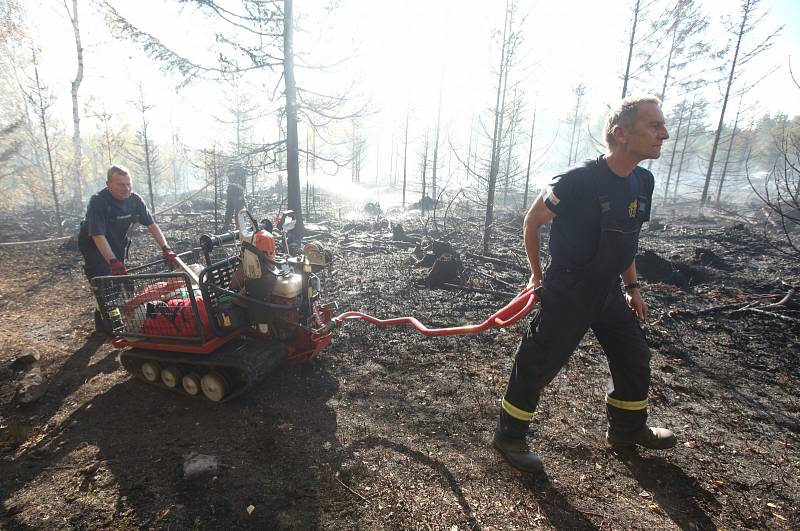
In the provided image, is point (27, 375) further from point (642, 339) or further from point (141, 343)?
point (642, 339)

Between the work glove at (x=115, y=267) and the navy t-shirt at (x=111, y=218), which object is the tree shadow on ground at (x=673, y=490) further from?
the navy t-shirt at (x=111, y=218)

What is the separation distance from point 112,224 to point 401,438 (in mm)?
4743

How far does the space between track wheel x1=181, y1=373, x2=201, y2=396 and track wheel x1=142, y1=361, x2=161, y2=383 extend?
428 millimetres

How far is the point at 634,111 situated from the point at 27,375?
649cm

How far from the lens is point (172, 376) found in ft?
12.3

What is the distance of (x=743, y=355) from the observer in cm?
461

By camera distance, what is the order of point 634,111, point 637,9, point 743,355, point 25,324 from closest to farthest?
point 634,111
point 743,355
point 25,324
point 637,9

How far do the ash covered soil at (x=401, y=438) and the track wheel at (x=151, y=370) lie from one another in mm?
166

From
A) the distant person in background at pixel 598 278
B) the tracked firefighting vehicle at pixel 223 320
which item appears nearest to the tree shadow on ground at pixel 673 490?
the distant person in background at pixel 598 278

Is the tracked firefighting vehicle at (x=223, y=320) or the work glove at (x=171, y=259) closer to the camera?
the tracked firefighting vehicle at (x=223, y=320)

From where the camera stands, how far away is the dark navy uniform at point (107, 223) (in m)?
4.56

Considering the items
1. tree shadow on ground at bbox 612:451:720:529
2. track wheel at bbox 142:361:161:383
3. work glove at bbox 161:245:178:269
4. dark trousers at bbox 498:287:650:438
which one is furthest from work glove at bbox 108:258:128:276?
tree shadow on ground at bbox 612:451:720:529

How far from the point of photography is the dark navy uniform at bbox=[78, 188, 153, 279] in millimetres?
4562

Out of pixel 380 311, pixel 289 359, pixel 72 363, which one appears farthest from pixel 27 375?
pixel 380 311
